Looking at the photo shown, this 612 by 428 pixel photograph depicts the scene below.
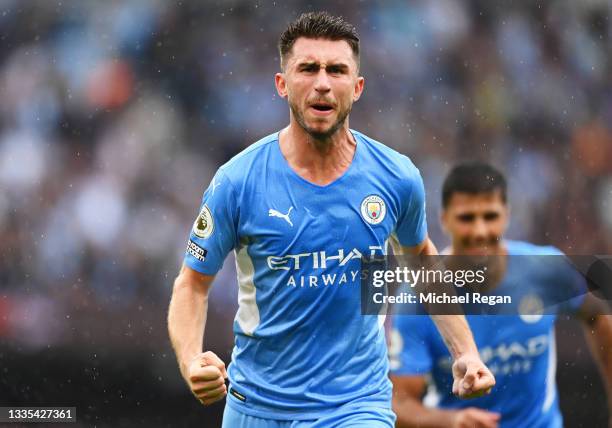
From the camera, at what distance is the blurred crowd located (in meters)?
9.41

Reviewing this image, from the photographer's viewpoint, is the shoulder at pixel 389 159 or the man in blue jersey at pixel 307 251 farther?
the shoulder at pixel 389 159

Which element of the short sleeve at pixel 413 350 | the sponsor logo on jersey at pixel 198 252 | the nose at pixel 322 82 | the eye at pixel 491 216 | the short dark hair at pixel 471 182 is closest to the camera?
the nose at pixel 322 82

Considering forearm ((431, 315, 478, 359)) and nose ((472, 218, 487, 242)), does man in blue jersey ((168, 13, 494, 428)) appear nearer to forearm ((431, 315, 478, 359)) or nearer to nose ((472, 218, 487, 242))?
forearm ((431, 315, 478, 359))

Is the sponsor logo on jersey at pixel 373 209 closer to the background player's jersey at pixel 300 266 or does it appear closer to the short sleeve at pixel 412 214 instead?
the background player's jersey at pixel 300 266

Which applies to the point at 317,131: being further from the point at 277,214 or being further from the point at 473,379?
the point at 473,379

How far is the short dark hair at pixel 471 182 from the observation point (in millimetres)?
6629

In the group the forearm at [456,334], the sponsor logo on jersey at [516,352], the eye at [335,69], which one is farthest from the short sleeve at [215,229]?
the sponsor logo on jersey at [516,352]

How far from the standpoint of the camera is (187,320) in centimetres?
437

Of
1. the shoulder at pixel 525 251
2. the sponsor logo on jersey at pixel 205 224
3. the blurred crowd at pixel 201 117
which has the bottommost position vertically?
the sponsor logo on jersey at pixel 205 224

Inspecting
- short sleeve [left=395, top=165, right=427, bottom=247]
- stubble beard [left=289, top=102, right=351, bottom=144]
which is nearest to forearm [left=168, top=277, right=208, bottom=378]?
stubble beard [left=289, top=102, right=351, bottom=144]

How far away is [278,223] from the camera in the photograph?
14.5 feet

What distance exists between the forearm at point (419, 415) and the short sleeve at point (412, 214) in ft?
5.10

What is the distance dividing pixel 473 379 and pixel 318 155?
A: 106cm

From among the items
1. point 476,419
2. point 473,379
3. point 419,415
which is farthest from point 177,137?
point 473,379
